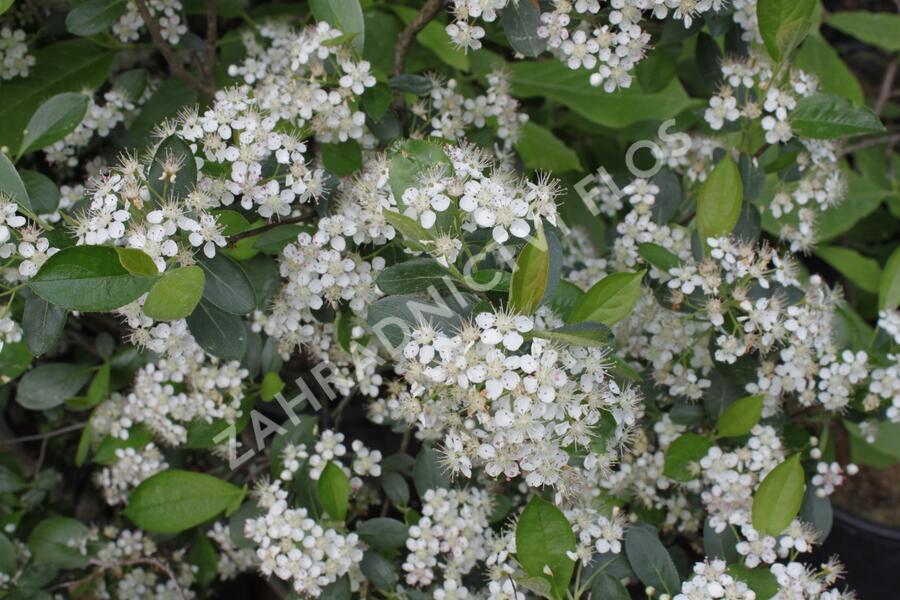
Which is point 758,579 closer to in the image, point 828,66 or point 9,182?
point 9,182

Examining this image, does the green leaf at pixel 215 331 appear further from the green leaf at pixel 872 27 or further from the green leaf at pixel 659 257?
the green leaf at pixel 872 27

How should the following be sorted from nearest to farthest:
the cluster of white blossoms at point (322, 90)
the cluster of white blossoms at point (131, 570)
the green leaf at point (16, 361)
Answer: the cluster of white blossoms at point (322, 90), the green leaf at point (16, 361), the cluster of white blossoms at point (131, 570)

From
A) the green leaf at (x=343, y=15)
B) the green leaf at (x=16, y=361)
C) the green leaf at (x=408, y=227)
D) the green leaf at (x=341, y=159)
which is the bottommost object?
the green leaf at (x=16, y=361)

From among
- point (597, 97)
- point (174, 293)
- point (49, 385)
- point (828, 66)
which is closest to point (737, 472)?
point (174, 293)

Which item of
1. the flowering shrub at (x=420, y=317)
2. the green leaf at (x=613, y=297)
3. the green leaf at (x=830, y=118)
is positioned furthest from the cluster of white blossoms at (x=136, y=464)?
the green leaf at (x=830, y=118)

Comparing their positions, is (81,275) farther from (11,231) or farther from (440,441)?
(440,441)

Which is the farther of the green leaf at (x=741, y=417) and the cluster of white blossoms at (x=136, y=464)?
the cluster of white blossoms at (x=136, y=464)

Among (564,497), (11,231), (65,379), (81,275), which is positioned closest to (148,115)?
(65,379)
